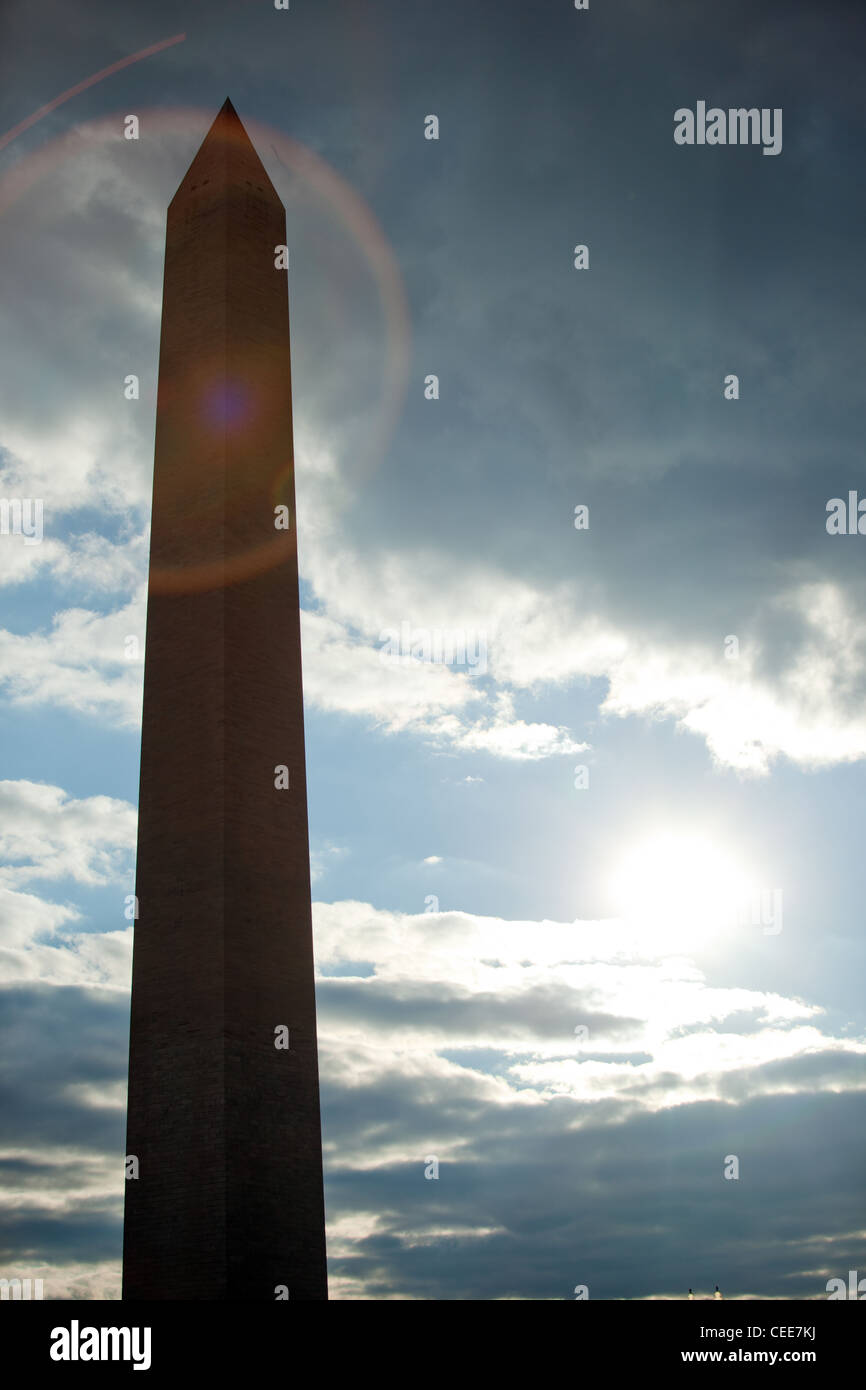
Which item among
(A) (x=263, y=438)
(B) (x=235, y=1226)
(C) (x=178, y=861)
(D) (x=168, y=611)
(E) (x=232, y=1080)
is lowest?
(B) (x=235, y=1226)

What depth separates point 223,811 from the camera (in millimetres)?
25156

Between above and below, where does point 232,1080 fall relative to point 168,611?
below

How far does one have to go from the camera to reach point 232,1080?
23844mm

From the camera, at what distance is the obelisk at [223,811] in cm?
2367

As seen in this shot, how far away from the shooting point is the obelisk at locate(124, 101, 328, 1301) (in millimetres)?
23672

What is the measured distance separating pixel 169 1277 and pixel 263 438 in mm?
14840

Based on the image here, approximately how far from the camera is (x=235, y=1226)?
75.9ft

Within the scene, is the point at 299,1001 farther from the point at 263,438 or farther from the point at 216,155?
the point at 216,155

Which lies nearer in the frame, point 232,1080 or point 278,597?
point 232,1080

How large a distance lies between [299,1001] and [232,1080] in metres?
2.03

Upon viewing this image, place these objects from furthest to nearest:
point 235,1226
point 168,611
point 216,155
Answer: point 216,155
point 168,611
point 235,1226
